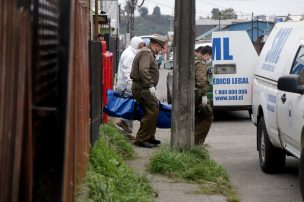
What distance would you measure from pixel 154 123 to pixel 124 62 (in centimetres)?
183

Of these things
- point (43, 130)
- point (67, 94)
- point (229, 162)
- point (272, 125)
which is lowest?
point (229, 162)

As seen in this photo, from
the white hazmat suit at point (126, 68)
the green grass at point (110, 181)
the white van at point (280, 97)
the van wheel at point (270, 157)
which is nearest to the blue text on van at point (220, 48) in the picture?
the white hazmat suit at point (126, 68)

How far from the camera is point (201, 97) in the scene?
9.88m

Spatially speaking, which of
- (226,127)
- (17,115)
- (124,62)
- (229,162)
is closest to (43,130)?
(17,115)

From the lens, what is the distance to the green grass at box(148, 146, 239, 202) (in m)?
7.43

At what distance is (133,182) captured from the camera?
22.5 feet

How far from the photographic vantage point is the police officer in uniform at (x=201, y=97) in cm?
984

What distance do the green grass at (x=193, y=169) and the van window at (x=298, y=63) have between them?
57.9 inches

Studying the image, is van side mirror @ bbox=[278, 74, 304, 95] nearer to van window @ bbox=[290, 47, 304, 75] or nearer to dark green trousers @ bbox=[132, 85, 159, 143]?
van window @ bbox=[290, 47, 304, 75]

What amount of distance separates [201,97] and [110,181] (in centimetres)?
382

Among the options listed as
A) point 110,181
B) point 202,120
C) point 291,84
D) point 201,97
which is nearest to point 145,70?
point 201,97

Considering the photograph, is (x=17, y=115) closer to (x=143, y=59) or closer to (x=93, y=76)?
(x=93, y=76)

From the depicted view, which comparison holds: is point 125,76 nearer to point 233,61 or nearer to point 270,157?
point 233,61

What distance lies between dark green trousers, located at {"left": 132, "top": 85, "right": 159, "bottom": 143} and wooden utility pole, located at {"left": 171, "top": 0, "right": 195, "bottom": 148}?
160 centimetres
